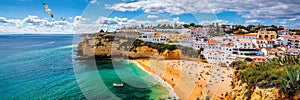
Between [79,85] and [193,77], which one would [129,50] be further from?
[79,85]

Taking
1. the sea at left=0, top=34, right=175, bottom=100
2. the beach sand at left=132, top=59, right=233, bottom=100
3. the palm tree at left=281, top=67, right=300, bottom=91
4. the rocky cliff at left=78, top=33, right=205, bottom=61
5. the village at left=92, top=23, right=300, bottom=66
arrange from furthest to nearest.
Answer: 1. the rocky cliff at left=78, top=33, right=205, bottom=61
2. the village at left=92, top=23, right=300, bottom=66
3. the beach sand at left=132, top=59, right=233, bottom=100
4. the sea at left=0, top=34, right=175, bottom=100
5. the palm tree at left=281, top=67, right=300, bottom=91

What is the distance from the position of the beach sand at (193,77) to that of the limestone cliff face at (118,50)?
2630 mm

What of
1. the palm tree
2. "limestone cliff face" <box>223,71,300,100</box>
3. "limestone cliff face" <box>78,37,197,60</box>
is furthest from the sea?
the palm tree

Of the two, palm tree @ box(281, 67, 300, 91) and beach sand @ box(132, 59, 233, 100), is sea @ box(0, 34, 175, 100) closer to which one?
beach sand @ box(132, 59, 233, 100)

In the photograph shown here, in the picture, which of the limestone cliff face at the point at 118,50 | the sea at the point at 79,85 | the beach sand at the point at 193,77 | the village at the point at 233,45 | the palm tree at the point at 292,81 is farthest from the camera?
the limestone cliff face at the point at 118,50

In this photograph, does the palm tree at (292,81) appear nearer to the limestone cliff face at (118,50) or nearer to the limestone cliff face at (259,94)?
the limestone cliff face at (259,94)

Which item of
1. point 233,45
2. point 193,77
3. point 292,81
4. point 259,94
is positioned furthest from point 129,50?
point 292,81

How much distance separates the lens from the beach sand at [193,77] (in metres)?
17.8

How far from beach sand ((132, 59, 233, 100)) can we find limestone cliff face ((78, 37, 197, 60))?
263 cm

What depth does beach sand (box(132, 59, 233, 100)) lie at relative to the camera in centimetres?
1775

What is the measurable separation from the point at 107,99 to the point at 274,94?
10.8m

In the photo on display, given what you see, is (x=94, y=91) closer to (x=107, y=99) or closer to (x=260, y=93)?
(x=107, y=99)

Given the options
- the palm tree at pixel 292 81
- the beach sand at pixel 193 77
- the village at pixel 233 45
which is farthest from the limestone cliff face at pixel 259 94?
the village at pixel 233 45

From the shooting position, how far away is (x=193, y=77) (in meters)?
22.9
